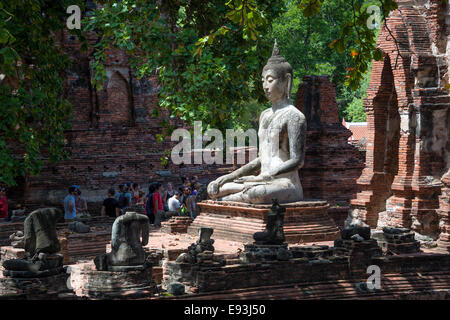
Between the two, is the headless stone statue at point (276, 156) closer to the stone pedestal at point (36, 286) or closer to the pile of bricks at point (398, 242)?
the pile of bricks at point (398, 242)

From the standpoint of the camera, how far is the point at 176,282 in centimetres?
967

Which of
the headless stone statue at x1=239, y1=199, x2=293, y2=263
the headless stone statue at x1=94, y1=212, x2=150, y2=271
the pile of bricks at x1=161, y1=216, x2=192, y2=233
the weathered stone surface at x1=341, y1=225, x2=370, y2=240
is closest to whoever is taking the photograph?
the headless stone statue at x1=94, y1=212, x2=150, y2=271

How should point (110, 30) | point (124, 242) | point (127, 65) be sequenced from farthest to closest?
1. point (127, 65)
2. point (110, 30)
3. point (124, 242)

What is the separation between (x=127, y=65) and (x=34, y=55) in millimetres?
8209

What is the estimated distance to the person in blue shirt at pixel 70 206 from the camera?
15.5 meters

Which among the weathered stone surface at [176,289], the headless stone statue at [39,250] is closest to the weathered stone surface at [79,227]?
the headless stone statue at [39,250]

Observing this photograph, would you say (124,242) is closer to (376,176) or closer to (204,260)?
(204,260)

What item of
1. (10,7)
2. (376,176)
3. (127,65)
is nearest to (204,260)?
(10,7)

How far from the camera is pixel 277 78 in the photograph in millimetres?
12867

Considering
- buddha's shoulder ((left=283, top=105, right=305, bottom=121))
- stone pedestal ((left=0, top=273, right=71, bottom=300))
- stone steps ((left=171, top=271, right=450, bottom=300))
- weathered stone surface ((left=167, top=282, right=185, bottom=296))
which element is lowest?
stone steps ((left=171, top=271, right=450, bottom=300))

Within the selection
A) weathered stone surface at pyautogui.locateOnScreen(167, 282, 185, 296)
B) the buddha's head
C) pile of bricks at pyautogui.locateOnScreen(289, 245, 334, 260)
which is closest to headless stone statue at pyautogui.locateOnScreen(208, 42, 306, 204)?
the buddha's head

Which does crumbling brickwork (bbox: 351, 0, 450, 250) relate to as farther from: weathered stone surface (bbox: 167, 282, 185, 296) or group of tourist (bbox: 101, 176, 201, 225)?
weathered stone surface (bbox: 167, 282, 185, 296)

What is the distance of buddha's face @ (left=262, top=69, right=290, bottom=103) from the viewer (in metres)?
12.9

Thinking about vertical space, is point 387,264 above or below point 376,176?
below
